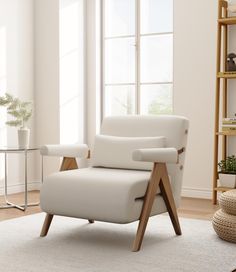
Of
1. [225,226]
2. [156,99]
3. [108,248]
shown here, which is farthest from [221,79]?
[108,248]

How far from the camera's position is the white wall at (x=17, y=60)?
5.70 m

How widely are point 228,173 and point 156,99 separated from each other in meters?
1.32

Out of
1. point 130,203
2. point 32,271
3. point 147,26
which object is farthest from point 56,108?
point 32,271

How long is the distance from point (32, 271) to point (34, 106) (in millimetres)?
3455

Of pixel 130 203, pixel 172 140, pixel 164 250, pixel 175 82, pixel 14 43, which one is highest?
pixel 14 43

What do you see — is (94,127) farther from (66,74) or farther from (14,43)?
(14,43)

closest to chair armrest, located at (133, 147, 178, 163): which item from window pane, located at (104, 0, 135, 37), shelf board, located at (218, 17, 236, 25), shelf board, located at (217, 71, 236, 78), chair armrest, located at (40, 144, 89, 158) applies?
chair armrest, located at (40, 144, 89, 158)

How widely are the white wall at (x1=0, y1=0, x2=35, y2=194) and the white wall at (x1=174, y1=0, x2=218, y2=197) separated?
5.37 ft

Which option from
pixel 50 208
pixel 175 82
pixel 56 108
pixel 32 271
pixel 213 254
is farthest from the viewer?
pixel 56 108

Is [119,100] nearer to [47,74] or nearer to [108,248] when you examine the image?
[47,74]

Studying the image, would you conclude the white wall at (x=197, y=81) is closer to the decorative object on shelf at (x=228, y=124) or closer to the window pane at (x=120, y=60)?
the decorative object on shelf at (x=228, y=124)

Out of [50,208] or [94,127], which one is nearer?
Result: [50,208]

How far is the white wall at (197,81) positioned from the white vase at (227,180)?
36 centimetres

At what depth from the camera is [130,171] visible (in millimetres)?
3750
